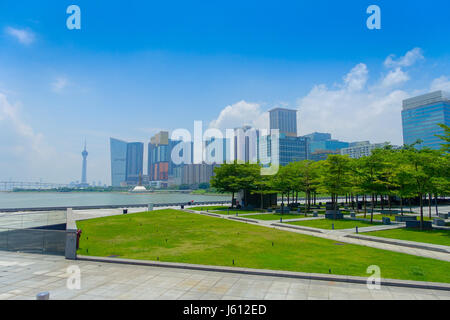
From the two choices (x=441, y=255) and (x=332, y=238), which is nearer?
(x=441, y=255)

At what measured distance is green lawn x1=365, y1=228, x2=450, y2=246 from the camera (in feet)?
64.3

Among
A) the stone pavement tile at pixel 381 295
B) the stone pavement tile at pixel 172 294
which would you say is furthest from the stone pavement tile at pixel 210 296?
the stone pavement tile at pixel 381 295

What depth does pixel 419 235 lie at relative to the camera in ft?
71.4

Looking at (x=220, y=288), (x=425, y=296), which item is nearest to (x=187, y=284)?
(x=220, y=288)

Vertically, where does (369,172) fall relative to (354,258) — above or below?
above

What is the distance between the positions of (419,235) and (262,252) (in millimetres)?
14108

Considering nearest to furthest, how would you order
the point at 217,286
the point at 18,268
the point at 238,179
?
the point at 217,286
the point at 18,268
the point at 238,179

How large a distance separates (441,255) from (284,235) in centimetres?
1032

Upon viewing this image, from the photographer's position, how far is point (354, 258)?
15.0 meters

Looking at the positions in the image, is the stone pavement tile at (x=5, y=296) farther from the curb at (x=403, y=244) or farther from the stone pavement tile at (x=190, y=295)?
the curb at (x=403, y=244)

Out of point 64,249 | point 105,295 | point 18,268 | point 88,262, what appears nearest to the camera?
point 105,295

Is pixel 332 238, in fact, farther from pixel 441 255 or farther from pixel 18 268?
pixel 18 268

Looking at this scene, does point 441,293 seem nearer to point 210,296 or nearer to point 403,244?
point 210,296
